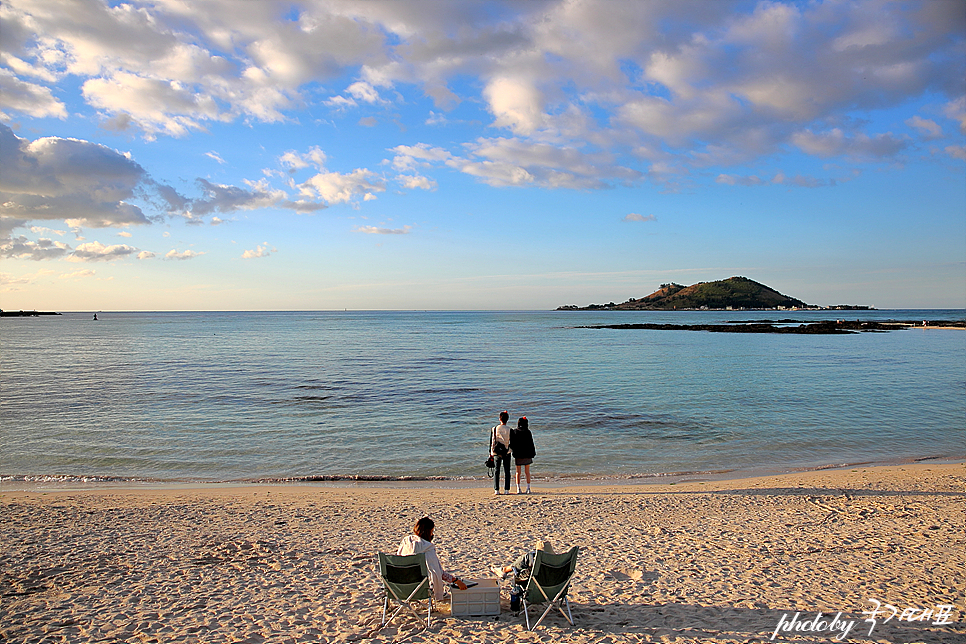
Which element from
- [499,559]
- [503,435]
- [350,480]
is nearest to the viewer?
[499,559]

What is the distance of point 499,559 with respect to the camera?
28.1ft

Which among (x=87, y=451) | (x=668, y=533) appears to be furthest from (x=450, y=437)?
(x=87, y=451)

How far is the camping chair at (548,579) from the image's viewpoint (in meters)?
6.41

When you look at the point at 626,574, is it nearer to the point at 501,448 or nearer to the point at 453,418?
the point at 501,448

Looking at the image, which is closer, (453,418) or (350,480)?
(350,480)

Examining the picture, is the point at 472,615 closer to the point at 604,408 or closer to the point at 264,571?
the point at 264,571

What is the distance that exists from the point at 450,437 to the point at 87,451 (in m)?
11.5

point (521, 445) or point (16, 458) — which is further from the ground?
point (521, 445)

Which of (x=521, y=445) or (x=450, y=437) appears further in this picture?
(x=450, y=437)

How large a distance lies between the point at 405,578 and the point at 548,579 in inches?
67.4

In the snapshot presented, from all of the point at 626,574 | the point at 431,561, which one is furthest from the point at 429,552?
the point at 626,574

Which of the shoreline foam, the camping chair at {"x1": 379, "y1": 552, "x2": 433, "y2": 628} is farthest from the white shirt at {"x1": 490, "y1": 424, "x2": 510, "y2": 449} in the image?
the camping chair at {"x1": 379, "y1": 552, "x2": 433, "y2": 628}

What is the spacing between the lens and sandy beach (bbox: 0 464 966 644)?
21.1 ft

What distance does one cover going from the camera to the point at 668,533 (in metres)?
9.80
